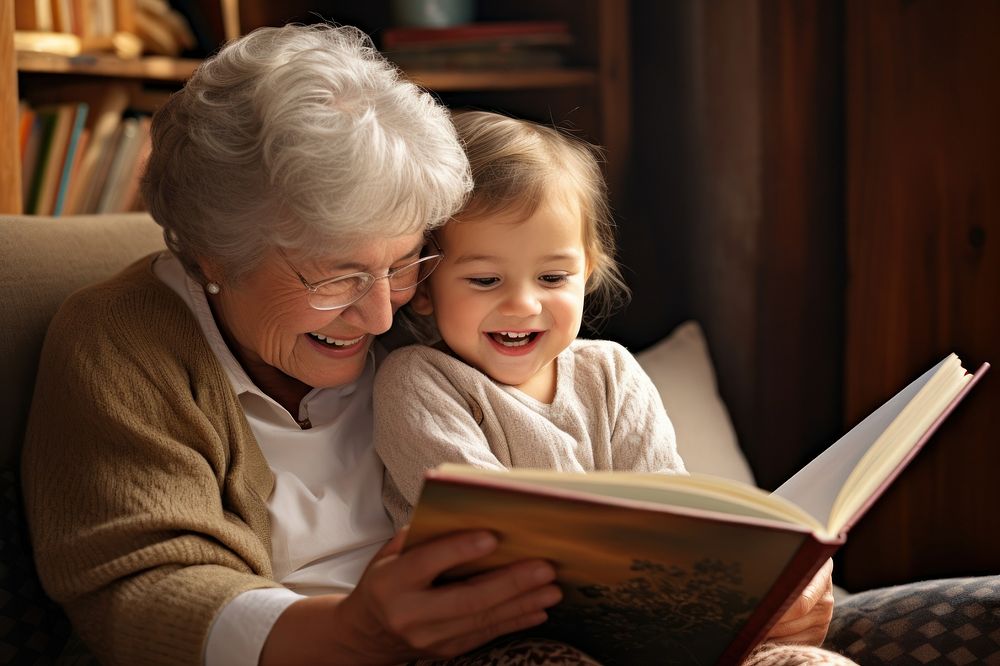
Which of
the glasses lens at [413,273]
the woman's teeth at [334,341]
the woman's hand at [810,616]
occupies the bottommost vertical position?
the woman's hand at [810,616]

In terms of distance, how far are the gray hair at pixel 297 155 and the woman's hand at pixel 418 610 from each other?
43cm

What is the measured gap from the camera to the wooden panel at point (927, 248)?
1.84m

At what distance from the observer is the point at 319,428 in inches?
56.8

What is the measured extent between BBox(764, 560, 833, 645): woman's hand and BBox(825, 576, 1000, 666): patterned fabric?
0.56 ft

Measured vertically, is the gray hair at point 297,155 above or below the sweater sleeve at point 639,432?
above

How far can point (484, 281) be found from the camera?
1.40 meters

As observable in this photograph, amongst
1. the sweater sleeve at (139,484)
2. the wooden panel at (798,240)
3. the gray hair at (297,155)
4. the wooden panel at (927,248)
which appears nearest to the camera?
the sweater sleeve at (139,484)

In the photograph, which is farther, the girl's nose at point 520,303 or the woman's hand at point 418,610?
the girl's nose at point 520,303

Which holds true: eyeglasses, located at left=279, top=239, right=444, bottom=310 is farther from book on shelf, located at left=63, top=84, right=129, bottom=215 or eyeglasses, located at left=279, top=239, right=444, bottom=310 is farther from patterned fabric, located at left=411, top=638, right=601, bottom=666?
book on shelf, located at left=63, top=84, right=129, bottom=215

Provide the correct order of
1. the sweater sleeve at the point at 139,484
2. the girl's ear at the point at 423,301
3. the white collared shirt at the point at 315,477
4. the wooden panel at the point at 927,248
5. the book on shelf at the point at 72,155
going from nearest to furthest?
the sweater sleeve at the point at 139,484 < the white collared shirt at the point at 315,477 < the girl's ear at the point at 423,301 < the wooden panel at the point at 927,248 < the book on shelf at the point at 72,155

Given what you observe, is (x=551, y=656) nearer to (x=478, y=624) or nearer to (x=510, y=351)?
(x=478, y=624)

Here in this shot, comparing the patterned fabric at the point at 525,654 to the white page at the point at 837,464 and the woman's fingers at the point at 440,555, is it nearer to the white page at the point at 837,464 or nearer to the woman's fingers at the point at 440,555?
the woman's fingers at the point at 440,555

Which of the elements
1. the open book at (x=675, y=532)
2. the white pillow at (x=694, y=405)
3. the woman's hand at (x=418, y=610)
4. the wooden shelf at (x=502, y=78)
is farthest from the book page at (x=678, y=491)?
the wooden shelf at (x=502, y=78)

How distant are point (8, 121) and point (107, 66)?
0.25 metres
